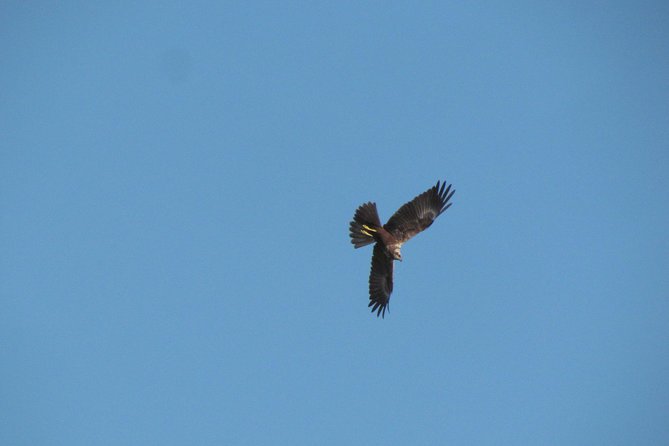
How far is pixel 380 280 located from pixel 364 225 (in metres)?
1.64

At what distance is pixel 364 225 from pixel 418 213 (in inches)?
48.8

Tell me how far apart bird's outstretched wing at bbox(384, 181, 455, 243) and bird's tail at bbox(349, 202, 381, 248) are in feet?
0.98

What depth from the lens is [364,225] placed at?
2344 cm

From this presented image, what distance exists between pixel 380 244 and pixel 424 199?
143 centimetres

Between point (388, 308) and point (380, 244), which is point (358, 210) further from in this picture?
point (388, 308)

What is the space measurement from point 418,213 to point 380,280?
79.2 inches

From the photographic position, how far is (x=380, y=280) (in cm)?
2438

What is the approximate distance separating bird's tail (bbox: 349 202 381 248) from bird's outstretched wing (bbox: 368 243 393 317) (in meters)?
0.40

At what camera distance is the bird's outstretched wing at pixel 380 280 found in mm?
23922

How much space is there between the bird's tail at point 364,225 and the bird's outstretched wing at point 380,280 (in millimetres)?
398

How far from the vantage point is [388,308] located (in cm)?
2461

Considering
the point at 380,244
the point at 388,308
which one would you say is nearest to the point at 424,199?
the point at 380,244

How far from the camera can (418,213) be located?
2339 centimetres

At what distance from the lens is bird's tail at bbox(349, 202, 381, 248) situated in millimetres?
23359
